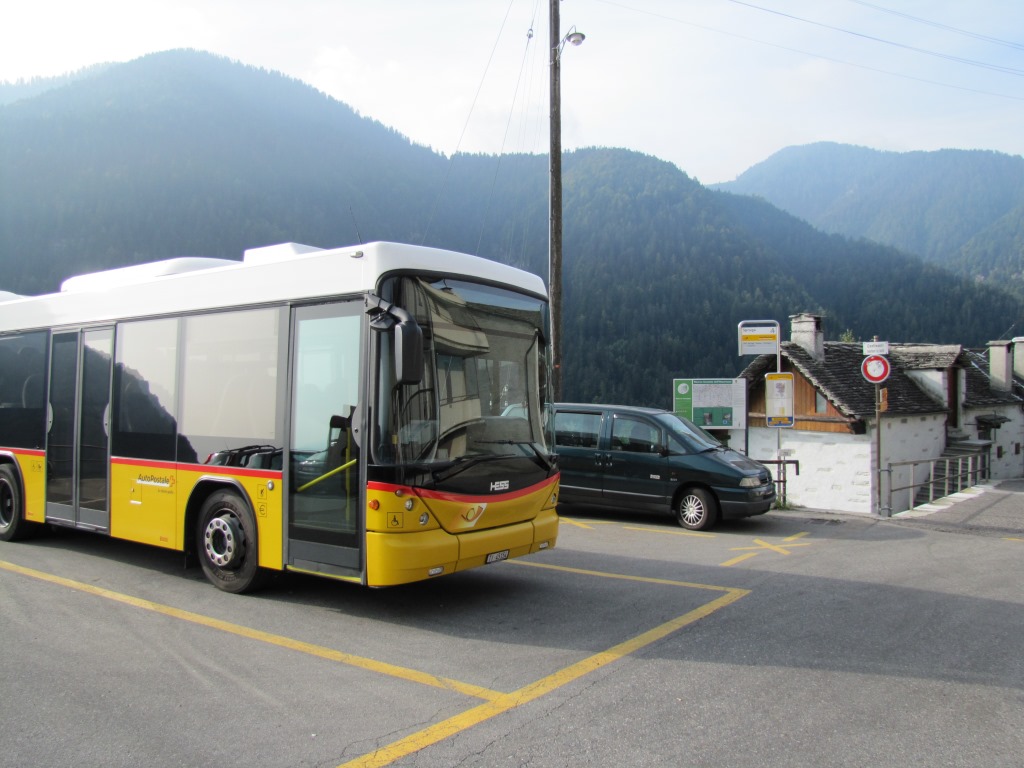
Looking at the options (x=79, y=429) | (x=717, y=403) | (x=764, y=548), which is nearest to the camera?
(x=79, y=429)

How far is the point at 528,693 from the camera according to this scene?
465 cm

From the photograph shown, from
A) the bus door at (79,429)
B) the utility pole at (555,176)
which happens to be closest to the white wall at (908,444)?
the utility pole at (555,176)

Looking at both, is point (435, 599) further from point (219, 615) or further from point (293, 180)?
point (293, 180)

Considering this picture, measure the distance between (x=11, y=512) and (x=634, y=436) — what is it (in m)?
8.60

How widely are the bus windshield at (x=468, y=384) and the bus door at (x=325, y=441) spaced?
40cm

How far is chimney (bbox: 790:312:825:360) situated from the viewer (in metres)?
31.8

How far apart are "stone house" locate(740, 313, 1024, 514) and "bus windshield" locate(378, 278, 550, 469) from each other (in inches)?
711

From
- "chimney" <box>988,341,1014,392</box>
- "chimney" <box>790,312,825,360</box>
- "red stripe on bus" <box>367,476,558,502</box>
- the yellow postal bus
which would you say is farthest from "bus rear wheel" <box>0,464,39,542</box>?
"chimney" <box>988,341,1014,392</box>

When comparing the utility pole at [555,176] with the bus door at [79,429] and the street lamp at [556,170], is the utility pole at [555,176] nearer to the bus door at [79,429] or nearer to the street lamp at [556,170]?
the street lamp at [556,170]

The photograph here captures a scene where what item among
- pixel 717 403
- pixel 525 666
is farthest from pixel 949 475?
pixel 525 666

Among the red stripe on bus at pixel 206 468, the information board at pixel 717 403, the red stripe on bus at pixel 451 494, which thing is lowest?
the red stripe on bus at pixel 451 494

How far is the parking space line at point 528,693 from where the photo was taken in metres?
3.84

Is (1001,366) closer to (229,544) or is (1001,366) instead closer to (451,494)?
(451,494)

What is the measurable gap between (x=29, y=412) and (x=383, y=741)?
7.75 metres
